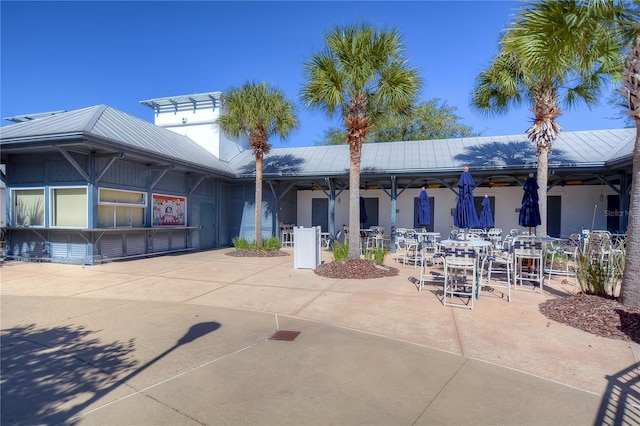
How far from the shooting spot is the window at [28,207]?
38.4 feet

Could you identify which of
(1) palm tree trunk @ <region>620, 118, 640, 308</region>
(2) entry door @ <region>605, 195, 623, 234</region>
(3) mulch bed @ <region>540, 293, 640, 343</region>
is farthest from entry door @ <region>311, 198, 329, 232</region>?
(1) palm tree trunk @ <region>620, 118, 640, 308</region>

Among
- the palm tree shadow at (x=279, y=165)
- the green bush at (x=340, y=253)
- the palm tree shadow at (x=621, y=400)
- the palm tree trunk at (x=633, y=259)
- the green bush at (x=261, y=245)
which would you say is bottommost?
the palm tree shadow at (x=621, y=400)

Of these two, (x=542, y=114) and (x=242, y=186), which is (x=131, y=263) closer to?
(x=242, y=186)

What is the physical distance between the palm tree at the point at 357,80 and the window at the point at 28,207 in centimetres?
928

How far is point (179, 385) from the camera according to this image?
3.40 metres

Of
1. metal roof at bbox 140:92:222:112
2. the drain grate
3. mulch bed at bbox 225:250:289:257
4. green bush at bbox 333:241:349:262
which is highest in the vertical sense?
metal roof at bbox 140:92:222:112

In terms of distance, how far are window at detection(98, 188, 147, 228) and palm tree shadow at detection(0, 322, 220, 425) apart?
7097mm

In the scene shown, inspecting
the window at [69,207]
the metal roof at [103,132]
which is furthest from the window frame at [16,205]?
the metal roof at [103,132]

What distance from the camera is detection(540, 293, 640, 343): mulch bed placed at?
4949 millimetres

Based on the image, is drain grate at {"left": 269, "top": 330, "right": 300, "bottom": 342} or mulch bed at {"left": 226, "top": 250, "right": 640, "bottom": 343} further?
mulch bed at {"left": 226, "top": 250, "right": 640, "bottom": 343}

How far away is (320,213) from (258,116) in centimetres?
705

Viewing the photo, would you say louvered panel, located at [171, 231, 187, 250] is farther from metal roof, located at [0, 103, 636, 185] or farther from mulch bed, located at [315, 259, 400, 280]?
mulch bed, located at [315, 259, 400, 280]

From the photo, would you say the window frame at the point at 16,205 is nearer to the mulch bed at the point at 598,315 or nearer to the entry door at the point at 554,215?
the mulch bed at the point at 598,315

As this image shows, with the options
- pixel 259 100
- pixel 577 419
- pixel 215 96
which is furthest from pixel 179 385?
pixel 215 96
